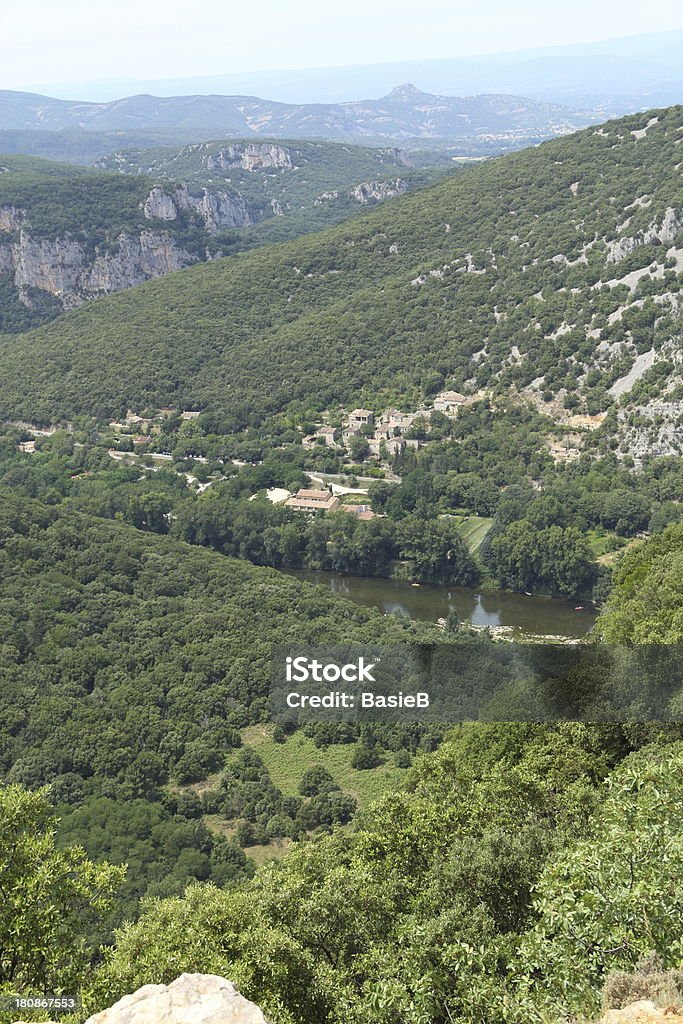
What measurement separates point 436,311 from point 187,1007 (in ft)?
246

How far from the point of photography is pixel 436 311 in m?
79.8

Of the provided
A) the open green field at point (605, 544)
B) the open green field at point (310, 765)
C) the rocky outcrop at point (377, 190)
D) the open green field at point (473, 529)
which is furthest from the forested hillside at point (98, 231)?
the open green field at point (310, 765)

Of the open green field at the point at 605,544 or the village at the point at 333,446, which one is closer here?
the open green field at the point at 605,544

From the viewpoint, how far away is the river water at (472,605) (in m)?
43.8

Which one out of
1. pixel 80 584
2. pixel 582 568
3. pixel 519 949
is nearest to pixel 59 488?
pixel 80 584

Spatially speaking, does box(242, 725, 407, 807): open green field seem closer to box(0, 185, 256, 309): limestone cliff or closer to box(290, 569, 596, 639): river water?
box(290, 569, 596, 639): river water

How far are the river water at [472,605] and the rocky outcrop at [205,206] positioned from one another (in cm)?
10066

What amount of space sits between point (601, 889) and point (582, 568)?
122 feet

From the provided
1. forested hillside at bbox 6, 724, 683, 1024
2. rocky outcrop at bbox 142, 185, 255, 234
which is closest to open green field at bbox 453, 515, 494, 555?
forested hillside at bbox 6, 724, 683, 1024

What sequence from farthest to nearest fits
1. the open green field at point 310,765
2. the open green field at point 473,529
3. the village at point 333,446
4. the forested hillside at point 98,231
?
1. the forested hillside at point 98,231
2. the village at point 333,446
3. the open green field at point 473,529
4. the open green field at point 310,765

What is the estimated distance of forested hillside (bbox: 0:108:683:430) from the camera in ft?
224

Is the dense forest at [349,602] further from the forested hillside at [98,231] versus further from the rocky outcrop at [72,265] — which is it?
the forested hillside at [98,231]

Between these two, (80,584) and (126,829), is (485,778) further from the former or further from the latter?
(80,584)

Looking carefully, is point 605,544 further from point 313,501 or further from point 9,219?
point 9,219
